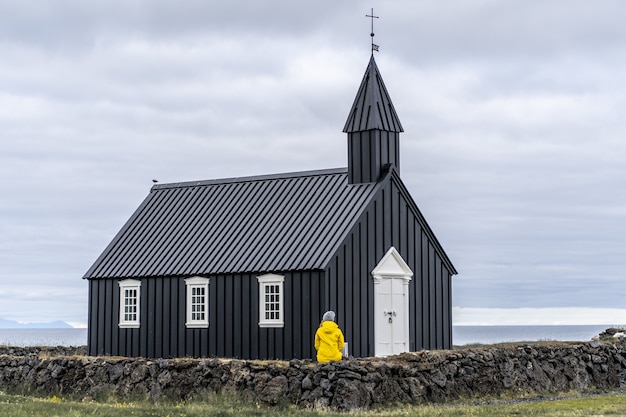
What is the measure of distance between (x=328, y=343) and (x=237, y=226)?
1044 centimetres

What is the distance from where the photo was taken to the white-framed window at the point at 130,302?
124ft

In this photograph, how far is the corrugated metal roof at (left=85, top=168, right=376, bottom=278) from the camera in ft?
113

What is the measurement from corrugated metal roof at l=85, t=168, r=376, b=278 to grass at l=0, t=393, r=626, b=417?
23.7 ft

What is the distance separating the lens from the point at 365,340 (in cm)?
3372

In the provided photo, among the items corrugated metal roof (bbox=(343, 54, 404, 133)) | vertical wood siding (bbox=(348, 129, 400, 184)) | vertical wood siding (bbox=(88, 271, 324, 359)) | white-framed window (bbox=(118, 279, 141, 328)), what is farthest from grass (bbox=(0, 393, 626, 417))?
corrugated metal roof (bbox=(343, 54, 404, 133))

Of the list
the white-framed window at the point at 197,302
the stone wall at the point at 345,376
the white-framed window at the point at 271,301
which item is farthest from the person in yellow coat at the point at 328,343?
the white-framed window at the point at 197,302

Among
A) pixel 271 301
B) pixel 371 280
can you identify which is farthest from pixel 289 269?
pixel 371 280

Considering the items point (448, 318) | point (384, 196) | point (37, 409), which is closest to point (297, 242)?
point (384, 196)

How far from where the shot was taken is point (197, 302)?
36.2 metres

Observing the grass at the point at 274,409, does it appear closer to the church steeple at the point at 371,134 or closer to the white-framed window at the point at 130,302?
the white-framed window at the point at 130,302

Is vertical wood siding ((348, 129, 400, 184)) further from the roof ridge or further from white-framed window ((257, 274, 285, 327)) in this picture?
white-framed window ((257, 274, 285, 327))

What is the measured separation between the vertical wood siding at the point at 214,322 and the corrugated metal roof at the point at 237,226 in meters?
0.50

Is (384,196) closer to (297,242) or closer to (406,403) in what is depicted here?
(297,242)

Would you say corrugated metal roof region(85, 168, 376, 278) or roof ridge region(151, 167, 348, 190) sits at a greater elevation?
roof ridge region(151, 167, 348, 190)
